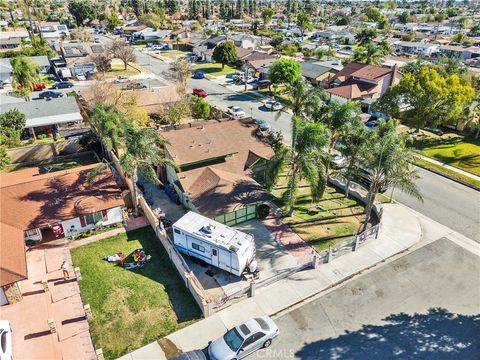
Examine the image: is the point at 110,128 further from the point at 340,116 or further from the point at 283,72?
the point at 283,72

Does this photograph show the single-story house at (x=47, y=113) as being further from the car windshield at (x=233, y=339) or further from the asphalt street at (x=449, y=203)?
the asphalt street at (x=449, y=203)

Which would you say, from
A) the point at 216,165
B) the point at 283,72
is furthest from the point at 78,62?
the point at 216,165

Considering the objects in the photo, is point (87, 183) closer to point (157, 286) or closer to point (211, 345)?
point (157, 286)

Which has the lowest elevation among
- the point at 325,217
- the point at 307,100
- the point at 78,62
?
the point at 325,217

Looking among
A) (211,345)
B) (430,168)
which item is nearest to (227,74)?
(430,168)

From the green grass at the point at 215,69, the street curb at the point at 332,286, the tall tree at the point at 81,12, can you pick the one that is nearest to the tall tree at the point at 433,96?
the street curb at the point at 332,286
